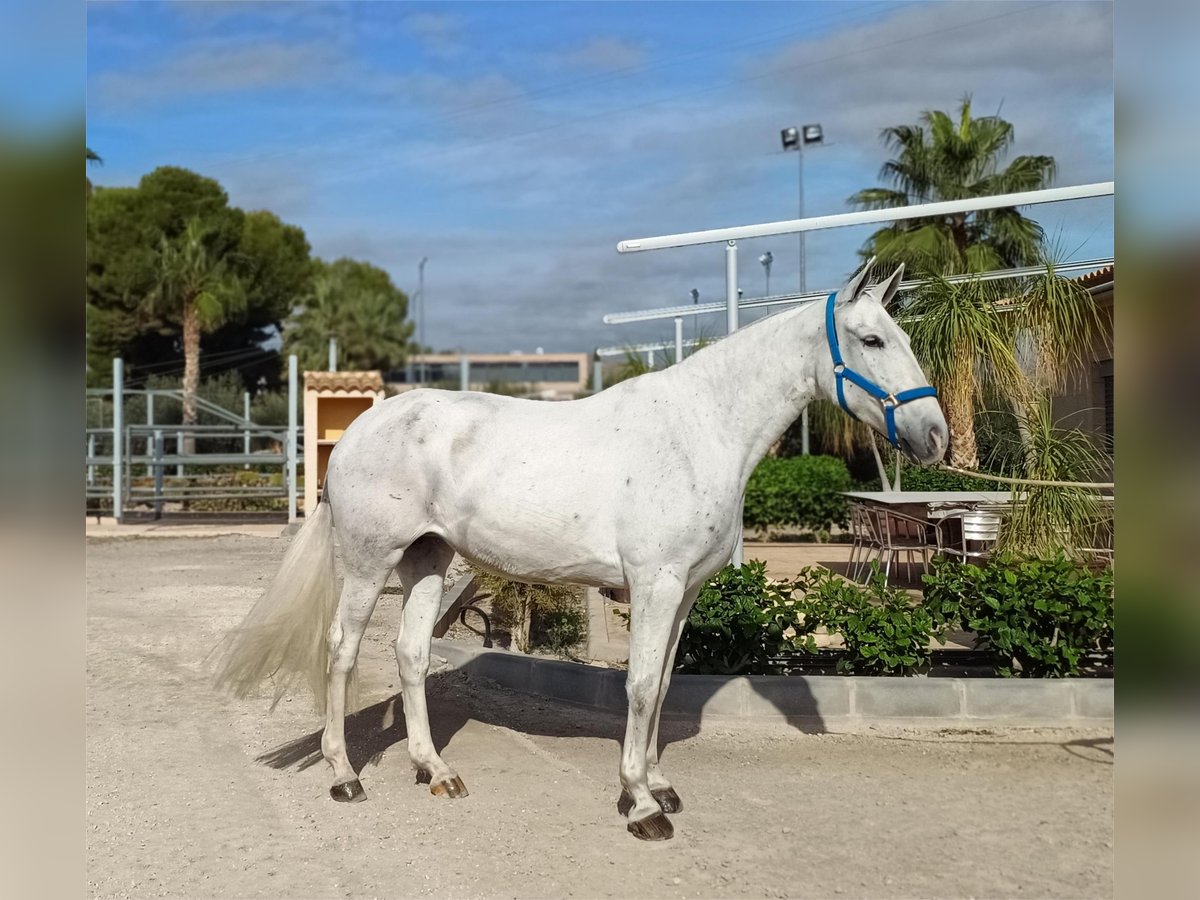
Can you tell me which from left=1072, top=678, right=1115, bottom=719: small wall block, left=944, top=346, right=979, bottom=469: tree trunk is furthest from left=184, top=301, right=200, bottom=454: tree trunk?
left=1072, top=678, right=1115, bottom=719: small wall block

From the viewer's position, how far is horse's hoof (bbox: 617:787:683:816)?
12.6ft

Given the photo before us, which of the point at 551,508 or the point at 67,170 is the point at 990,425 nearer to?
the point at 551,508

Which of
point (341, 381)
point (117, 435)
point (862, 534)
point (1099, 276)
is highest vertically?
point (1099, 276)

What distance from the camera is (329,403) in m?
15.9

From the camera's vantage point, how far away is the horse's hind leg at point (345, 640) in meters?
4.13

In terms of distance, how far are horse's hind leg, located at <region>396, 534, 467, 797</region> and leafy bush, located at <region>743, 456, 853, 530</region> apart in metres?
10.8

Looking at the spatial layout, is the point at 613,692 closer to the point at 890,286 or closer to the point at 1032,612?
the point at 1032,612

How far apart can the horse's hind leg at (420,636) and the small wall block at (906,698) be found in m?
2.15

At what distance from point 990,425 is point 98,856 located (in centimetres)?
626

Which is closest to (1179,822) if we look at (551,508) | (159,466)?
(551,508)

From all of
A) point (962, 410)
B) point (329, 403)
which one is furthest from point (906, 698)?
point (329, 403)

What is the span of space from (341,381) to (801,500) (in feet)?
25.0

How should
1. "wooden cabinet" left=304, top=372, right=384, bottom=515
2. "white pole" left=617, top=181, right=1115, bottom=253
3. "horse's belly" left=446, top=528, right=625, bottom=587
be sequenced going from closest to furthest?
1. "horse's belly" left=446, top=528, right=625, bottom=587
2. "white pole" left=617, top=181, right=1115, bottom=253
3. "wooden cabinet" left=304, top=372, right=384, bottom=515

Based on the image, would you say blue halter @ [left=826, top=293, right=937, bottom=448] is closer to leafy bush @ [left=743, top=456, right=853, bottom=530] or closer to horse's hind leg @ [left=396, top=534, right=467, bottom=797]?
horse's hind leg @ [left=396, top=534, right=467, bottom=797]
